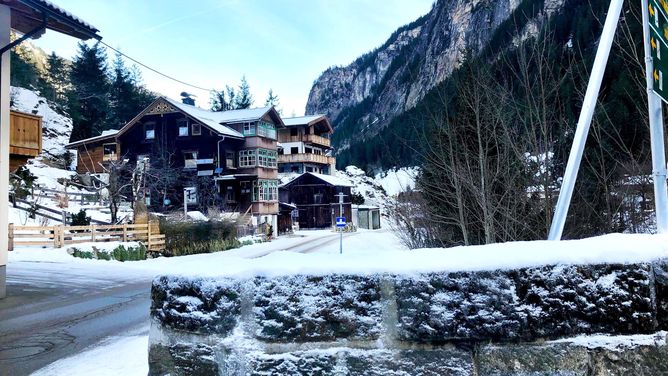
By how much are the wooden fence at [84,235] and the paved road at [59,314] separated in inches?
244

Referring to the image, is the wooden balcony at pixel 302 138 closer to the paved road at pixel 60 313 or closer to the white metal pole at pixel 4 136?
the paved road at pixel 60 313

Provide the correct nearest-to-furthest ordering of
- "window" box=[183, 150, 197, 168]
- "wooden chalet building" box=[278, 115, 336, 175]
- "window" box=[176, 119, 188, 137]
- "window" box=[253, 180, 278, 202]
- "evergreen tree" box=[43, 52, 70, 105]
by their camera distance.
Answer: "window" box=[253, 180, 278, 202], "window" box=[183, 150, 197, 168], "window" box=[176, 119, 188, 137], "evergreen tree" box=[43, 52, 70, 105], "wooden chalet building" box=[278, 115, 336, 175]

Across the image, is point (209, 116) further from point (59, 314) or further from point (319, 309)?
point (319, 309)

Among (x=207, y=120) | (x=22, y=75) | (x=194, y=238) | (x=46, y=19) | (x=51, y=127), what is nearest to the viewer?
(x=46, y=19)

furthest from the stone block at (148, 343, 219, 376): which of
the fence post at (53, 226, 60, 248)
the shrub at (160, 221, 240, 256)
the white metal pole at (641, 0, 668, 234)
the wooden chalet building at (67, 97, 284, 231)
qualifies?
the wooden chalet building at (67, 97, 284, 231)

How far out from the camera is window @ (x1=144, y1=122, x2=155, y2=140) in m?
42.6

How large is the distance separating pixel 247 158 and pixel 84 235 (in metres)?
21.1

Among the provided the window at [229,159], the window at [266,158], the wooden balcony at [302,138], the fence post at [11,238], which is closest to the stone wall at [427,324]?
the fence post at [11,238]

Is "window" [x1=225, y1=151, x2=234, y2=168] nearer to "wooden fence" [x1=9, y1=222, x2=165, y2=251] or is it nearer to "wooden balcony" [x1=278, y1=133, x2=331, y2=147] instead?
"wooden fence" [x1=9, y1=222, x2=165, y2=251]

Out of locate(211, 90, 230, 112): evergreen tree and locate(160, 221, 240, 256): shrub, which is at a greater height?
locate(211, 90, 230, 112): evergreen tree

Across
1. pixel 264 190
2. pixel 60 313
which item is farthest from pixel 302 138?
pixel 60 313

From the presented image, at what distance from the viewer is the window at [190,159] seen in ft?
137

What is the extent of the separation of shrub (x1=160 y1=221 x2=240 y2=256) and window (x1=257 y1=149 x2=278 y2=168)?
13.2 metres

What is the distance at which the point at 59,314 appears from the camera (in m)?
8.84
